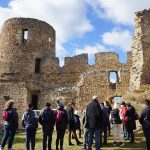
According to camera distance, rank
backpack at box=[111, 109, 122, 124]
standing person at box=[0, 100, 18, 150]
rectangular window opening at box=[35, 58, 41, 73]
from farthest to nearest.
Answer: rectangular window opening at box=[35, 58, 41, 73], backpack at box=[111, 109, 122, 124], standing person at box=[0, 100, 18, 150]

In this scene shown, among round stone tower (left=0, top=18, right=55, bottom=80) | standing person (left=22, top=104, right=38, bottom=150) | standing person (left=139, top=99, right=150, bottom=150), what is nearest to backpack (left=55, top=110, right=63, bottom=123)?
standing person (left=22, top=104, right=38, bottom=150)


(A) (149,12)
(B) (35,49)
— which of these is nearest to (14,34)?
(B) (35,49)

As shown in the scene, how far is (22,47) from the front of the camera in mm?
33906

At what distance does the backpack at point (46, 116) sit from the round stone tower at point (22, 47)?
22454mm

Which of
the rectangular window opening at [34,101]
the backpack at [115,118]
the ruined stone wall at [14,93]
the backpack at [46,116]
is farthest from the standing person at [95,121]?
the rectangular window opening at [34,101]

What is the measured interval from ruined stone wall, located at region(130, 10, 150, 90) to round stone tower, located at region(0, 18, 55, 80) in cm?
1469

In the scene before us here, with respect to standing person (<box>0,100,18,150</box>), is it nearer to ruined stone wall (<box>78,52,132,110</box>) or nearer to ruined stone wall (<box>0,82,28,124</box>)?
ruined stone wall (<box>78,52,132,110</box>)

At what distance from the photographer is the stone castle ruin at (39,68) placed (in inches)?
1118

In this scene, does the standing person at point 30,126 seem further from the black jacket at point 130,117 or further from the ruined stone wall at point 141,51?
the ruined stone wall at point 141,51

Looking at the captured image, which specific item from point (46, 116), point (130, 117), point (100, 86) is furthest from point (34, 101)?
point (46, 116)

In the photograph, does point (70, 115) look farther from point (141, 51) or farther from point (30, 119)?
point (141, 51)

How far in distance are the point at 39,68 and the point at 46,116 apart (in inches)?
927

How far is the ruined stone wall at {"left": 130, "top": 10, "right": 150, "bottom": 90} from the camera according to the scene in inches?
807

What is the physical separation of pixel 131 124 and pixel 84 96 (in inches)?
559
